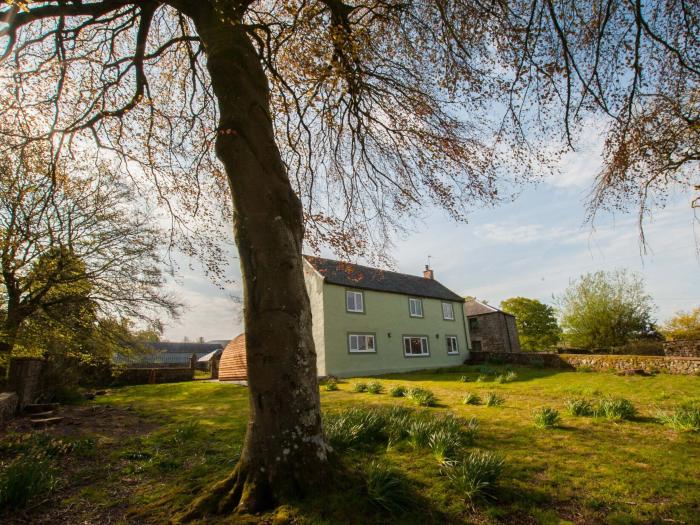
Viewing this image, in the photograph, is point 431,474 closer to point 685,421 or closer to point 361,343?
→ point 685,421

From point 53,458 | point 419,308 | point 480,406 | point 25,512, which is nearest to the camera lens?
point 25,512

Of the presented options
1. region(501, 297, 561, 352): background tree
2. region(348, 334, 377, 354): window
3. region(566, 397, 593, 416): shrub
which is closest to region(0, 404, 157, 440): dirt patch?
region(566, 397, 593, 416): shrub

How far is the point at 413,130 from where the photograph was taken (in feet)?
28.5

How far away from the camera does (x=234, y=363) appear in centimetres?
2500

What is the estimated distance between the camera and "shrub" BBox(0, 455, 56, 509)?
13.0 ft

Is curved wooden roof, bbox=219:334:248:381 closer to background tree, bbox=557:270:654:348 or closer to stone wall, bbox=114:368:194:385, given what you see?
stone wall, bbox=114:368:194:385

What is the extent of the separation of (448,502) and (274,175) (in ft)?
14.1

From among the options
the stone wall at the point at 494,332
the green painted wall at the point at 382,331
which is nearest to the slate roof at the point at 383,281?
the green painted wall at the point at 382,331

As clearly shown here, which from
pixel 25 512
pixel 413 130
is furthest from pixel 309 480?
pixel 413 130

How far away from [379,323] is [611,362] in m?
13.7

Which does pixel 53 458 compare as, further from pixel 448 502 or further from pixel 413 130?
pixel 413 130

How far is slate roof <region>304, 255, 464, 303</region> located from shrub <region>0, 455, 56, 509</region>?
1481 cm

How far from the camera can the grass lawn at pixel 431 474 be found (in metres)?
3.47

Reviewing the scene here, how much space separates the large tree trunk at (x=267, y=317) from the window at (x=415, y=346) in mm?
23292
